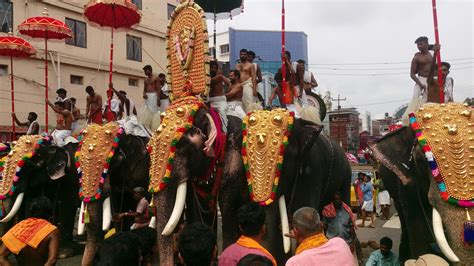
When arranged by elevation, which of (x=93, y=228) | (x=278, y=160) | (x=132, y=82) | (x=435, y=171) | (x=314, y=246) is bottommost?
(x=93, y=228)

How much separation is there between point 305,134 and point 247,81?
2.53 meters

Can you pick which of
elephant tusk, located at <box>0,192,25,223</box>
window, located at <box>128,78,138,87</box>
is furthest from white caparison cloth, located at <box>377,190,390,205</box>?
window, located at <box>128,78,138,87</box>

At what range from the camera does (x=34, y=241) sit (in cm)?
424

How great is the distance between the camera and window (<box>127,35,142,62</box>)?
23.2 meters

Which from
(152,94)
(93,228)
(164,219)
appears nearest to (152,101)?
(152,94)

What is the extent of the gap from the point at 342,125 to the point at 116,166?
2624 cm

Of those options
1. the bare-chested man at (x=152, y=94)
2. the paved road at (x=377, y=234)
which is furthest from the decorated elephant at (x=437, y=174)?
the bare-chested man at (x=152, y=94)

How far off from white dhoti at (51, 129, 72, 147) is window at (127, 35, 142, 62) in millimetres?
14789

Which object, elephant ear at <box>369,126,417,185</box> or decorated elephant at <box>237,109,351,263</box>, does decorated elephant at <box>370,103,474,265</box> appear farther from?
decorated elephant at <box>237,109,351,263</box>

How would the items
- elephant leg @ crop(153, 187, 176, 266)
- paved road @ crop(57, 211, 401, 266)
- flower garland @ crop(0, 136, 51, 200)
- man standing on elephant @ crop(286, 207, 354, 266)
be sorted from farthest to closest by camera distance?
paved road @ crop(57, 211, 401, 266)
flower garland @ crop(0, 136, 51, 200)
elephant leg @ crop(153, 187, 176, 266)
man standing on elephant @ crop(286, 207, 354, 266)

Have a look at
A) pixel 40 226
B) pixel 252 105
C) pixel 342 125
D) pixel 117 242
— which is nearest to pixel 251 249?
pixel 117 242

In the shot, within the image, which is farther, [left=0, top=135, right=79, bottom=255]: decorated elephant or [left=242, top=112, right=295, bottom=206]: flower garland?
[left=0, top=135, right=79, bottom=255]: decorated elephant

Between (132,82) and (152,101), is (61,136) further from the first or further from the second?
(132,82)

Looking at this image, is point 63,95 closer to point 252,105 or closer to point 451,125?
point 252,105
